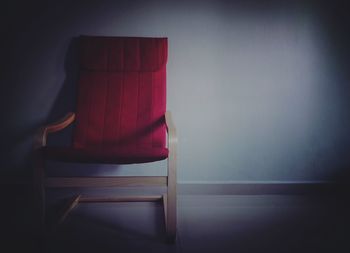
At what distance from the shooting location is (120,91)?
146cm

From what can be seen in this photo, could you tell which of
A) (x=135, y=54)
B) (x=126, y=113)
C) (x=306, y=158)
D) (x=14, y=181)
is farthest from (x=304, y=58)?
(x=14, y=181)

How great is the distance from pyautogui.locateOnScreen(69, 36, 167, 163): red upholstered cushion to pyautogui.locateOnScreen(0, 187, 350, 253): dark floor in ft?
1.32

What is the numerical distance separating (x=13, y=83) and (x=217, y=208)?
1451 millimetres

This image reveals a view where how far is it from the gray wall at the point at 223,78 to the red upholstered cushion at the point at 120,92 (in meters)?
0.18

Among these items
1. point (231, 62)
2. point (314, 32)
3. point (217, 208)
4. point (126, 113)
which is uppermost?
point (314, 32)

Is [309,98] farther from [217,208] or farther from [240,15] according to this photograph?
[217,208]

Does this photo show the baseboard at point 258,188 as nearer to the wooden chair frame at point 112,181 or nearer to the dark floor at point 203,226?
the dark floor at point 203,226

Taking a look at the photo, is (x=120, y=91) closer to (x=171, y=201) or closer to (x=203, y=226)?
(x=171, y=201)

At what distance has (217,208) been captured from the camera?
59.1 inches

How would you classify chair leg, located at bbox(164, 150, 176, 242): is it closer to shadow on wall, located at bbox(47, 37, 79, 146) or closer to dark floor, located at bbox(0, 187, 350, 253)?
dark floor, located at bbox(0, 187, 350, 253)

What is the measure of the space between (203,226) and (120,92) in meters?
0.84

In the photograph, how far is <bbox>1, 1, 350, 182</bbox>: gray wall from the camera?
1588mm

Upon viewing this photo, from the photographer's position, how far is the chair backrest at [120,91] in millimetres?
1401

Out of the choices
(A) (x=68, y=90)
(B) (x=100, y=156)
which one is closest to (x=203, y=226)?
(B) (x=100, y=156)
